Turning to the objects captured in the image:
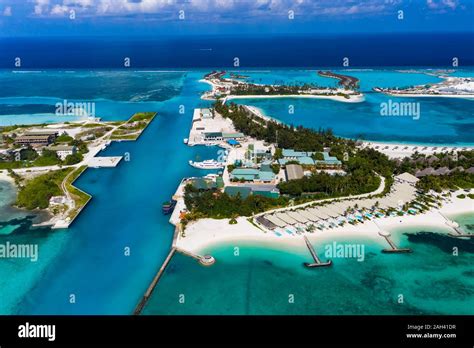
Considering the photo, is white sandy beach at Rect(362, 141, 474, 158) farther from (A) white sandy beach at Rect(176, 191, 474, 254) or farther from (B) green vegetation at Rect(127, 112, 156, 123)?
(B) green vegetation at Rect(127, 112, 156, 123)

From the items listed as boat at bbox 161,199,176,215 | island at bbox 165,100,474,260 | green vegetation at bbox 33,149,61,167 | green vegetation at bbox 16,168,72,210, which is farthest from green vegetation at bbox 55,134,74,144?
boat at bbox 161,199,176,215

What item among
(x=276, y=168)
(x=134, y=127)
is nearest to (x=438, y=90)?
(x=276, y=168)

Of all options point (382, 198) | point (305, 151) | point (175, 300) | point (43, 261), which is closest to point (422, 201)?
point (382, 198)

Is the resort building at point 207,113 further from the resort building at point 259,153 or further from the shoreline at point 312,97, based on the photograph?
Answer: the resort building at point 259,153

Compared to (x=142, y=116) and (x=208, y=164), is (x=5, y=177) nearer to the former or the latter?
(x=208, y=164)

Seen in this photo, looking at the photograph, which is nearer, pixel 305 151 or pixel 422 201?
pixel 422 201
